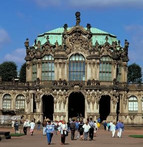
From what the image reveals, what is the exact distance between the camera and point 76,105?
10256 cm

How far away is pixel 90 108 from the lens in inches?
3745

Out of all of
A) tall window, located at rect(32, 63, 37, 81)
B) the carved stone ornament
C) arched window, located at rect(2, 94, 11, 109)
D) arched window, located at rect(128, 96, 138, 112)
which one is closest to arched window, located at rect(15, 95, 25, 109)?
arched window, located at rect(2, 94, 11, 109)

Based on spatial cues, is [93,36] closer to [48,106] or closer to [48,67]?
[48,67]

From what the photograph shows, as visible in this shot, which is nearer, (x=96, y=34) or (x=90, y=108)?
(x=90, y=108)

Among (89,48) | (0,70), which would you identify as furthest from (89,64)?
(0,70)

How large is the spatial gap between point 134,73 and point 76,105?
4653 cm

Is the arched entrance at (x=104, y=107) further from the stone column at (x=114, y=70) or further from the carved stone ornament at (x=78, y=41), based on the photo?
the carved stone ornament at (x=78, y=41)

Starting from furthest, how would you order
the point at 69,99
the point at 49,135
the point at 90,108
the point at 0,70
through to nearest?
the point at 0,70
the point at 69,99
the point at 90,108
the point at 49,135

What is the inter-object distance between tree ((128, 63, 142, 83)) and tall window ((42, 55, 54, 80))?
50.7m

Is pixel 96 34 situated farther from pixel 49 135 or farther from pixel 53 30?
pixel 49 135

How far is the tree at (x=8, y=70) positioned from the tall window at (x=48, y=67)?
3979 centimetres

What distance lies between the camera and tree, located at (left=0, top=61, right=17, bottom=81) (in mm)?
137750

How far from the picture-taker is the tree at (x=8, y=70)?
13775 cm

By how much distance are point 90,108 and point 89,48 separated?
450 inches
